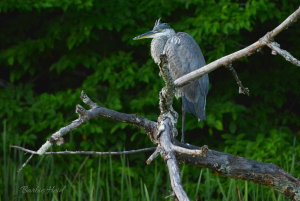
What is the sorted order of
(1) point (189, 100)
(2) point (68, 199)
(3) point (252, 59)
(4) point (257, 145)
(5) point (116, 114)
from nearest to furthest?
1. (5) point (116, 114)
2. (2) point (68, 199)
3. (1) point (189, 100)
4. (4) point (257, 145)
5. (3) point (252, 59)

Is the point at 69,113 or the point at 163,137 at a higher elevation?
the point at 69,113

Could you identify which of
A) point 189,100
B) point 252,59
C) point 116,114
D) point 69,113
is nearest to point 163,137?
point 116,114

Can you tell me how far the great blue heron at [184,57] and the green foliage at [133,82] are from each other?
411 mm

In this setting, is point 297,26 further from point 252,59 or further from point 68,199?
point 68,199

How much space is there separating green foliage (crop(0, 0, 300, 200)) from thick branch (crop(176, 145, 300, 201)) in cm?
195

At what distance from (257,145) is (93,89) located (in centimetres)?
126

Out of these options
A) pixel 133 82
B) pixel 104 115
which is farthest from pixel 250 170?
pixel 133 82

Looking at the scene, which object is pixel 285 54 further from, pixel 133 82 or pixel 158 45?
pixel 133 82

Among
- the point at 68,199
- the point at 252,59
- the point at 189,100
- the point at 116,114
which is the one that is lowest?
the point at 68,199

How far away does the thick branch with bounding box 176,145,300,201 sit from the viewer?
3018 mm

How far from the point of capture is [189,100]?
4.80 meters

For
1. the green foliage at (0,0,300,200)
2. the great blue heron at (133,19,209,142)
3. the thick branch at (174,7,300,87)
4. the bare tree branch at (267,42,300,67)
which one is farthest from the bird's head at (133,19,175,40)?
the bare tree branch at (267,42,300,67)

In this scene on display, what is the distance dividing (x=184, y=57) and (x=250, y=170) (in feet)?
5.70

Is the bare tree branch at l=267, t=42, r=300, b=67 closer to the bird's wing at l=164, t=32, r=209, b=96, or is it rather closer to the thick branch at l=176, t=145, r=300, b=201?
the thick branch at l=176, t=145, r=300, b=201
